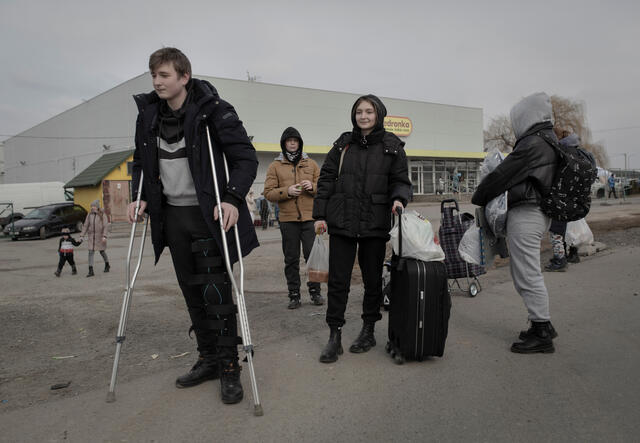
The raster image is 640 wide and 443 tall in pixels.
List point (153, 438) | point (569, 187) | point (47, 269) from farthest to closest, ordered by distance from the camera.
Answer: point (47, 269) → point (569, 187) → point (153, 438)

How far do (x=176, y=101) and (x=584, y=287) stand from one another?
5422 millimetres

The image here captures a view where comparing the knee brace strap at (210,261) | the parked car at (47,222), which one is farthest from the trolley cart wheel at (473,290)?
the parked car at (47,222)

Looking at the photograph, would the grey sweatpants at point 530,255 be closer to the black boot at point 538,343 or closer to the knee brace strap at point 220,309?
the black boot at point 538,343

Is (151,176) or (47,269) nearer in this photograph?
(151,176)

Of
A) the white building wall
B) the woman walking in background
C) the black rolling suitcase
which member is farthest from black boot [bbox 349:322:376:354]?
the white building wall

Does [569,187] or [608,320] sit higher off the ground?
[569,187]

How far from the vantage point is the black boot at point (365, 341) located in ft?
13.1

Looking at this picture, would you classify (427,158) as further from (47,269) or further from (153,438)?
(153,438)

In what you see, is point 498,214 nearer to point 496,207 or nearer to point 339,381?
point 496,207

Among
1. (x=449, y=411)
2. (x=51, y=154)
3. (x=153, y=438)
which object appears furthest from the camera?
(x=51, y=154)

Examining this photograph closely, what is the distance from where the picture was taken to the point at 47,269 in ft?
36.7

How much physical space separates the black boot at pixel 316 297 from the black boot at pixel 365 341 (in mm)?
1770

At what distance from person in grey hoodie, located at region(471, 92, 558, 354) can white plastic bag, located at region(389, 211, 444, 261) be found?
2.26 feet

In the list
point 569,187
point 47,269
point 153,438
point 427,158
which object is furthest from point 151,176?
point 427,158
